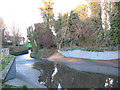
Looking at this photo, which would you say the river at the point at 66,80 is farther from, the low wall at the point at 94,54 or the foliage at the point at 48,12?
the foliage at the point at 48,12

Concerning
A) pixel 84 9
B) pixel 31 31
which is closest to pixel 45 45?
pixel 31 31

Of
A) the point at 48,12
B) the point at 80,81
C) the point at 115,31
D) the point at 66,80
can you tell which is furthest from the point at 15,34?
the point at 80,81

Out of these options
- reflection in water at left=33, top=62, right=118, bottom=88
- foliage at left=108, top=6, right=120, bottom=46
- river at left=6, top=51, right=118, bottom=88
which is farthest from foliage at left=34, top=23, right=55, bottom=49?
reflection in water at left=33, top=62, right=118, bottom=88

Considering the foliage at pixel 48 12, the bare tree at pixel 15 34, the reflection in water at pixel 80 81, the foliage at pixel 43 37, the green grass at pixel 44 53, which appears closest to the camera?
the reflection in water at pixel 80 81

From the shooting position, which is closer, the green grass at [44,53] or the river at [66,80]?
the river at [66,80]

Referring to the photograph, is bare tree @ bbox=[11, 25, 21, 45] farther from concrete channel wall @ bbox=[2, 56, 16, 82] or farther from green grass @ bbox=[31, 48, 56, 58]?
concrete channel wall @ bbox=[2, 56, 16, 82]

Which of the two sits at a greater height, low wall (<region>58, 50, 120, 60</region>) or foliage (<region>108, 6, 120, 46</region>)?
foliage (<region>108, 6, 120, 46</region>)

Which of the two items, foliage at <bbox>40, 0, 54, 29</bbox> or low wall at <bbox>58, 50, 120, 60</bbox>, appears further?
foliage at <bbox>40, 0, 54, 29</bbox>

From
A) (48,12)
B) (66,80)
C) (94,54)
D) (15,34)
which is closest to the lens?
(66,80)

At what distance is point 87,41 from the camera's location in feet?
60.6

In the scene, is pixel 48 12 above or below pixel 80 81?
above

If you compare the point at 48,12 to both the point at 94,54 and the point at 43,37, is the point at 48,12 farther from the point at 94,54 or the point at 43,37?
the point at 94,54

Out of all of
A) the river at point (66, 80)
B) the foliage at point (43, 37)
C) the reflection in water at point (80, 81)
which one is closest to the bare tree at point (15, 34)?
the foliage at point (43, 37)

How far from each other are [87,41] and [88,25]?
106 inches
